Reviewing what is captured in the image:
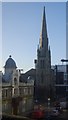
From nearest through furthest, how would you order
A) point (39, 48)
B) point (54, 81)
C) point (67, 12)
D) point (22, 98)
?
1. point (67, 12)
2. point (22, 98)
3. point (54, 81)
4. point (39, 48)

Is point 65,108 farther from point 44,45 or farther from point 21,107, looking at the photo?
point 44,45

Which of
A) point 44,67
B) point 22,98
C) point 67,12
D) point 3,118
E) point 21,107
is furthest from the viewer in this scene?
point 44,67

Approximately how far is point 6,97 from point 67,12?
69.2 inches

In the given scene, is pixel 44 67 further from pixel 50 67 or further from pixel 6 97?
pixel 6 97

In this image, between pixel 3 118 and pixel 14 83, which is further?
pixel 14 83

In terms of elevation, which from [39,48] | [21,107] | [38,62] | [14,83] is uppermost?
[39,48]

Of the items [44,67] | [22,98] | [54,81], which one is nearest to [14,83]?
[22,98]

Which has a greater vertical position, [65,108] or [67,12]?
[67,12]

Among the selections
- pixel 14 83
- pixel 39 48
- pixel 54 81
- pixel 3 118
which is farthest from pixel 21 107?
pixel 39 48

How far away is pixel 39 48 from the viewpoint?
31.5 ft

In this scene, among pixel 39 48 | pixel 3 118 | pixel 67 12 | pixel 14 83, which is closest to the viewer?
pixel 3 118

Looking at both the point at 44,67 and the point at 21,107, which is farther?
the point at 44,67

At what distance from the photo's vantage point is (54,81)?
8344 millimetres

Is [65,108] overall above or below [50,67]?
below
